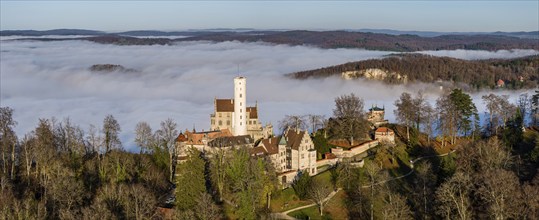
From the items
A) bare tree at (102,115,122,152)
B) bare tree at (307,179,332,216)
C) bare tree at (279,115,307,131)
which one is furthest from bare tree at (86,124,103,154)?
bare tree at (307,179,332,216)

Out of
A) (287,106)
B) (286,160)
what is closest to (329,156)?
(286,160)

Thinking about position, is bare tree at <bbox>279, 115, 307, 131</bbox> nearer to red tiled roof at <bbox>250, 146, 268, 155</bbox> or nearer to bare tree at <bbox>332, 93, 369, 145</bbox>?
bare tree at <bbox>332, 93, 369, 145</bbox>

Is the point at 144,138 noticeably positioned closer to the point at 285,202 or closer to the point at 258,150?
the point at 258,150

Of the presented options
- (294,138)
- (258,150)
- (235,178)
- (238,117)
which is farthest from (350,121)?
(235,178)

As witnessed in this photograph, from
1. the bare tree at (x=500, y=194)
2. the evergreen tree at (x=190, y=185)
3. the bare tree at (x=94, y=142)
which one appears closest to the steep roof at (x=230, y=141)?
the evergreen tree at (x=190, y=185)

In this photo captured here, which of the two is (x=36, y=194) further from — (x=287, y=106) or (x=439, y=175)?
(x=287, y=106)

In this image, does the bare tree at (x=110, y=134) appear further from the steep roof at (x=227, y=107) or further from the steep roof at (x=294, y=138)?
the steep roof at (x=294, y=138)
